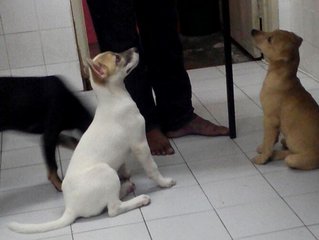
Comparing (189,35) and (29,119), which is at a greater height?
(29,119)

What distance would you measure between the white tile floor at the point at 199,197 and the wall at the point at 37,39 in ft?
2.14

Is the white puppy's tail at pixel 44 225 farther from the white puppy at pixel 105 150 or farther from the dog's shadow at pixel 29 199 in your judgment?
the dog's shadow at pixel 29 199

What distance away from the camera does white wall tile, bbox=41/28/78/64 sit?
10.5ft

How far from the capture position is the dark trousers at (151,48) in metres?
2.29

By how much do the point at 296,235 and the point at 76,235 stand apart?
2.28 feet

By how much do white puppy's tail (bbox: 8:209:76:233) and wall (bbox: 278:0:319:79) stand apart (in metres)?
1.75

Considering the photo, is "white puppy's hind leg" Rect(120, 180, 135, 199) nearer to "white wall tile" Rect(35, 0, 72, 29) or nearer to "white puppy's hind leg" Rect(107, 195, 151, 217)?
"white puppy's hind leg" Rect(107, 195, 151, 217)

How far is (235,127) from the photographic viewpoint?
256 centimetres

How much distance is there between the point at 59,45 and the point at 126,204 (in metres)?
1.48

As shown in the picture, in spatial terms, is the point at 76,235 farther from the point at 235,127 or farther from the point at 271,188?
the point at 235,127

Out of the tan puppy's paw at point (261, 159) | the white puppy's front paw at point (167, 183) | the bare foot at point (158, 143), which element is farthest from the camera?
the bare foot at point (158, 143)

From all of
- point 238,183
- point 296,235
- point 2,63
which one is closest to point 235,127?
point 238,183

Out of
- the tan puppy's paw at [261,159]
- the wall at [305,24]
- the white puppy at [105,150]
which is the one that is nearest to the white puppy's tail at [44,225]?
the white puppy at [105,150]

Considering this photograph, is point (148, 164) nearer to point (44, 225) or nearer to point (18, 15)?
point (44, 225)
